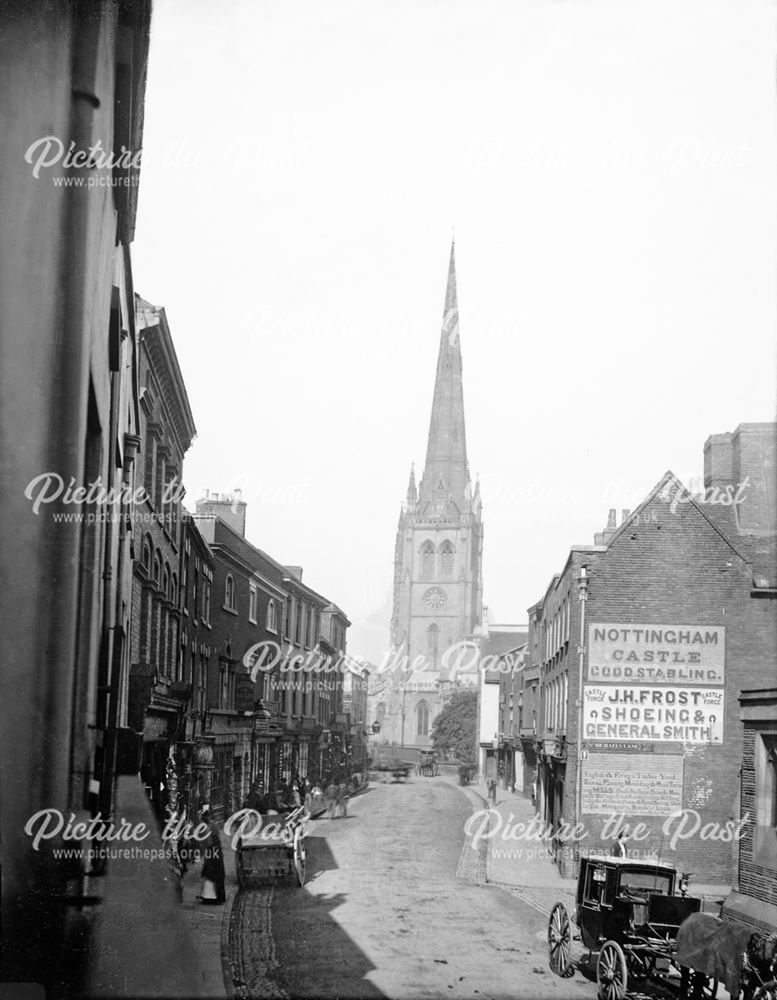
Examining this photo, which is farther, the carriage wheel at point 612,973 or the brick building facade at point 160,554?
the brick building facade at point 160,554

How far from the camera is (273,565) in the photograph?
102 ft

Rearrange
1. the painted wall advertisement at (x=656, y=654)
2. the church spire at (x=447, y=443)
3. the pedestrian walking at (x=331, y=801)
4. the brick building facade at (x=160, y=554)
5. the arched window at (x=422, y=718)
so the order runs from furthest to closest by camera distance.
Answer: the church spire at (x=447, y=443), the arched window at (x=422, y=718), the pedestrian walking at (x=331, y=801), the painted wall advertisement at (x=656, y=654), the brick building facade at (x=160, y=554)

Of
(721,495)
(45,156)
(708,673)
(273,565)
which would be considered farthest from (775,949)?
(273,565)

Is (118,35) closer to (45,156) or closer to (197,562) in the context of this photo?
(45,156)

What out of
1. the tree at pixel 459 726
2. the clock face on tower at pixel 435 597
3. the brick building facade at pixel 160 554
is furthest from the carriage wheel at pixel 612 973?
the clock face on tower at pixel 435 597

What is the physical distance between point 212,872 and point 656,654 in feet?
36.0

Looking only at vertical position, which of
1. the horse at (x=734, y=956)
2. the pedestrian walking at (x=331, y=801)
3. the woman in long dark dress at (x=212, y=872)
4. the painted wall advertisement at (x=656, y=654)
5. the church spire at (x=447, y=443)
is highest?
the church spire at (x=447, y=443)

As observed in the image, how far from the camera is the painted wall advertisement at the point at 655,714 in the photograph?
2234 centimetres

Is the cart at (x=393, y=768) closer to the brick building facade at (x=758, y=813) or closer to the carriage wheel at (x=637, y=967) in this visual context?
the brick building facade at (x=758, y=813)

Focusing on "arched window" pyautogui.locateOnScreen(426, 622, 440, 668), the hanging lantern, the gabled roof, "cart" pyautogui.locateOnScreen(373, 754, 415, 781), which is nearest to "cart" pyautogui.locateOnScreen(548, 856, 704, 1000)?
the gabled roof

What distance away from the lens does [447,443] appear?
111 metres

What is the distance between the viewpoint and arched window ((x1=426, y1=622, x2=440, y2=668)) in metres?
109

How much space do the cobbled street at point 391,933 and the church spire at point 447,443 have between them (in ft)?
275

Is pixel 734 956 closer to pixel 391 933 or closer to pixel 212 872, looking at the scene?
pixel 391 933
